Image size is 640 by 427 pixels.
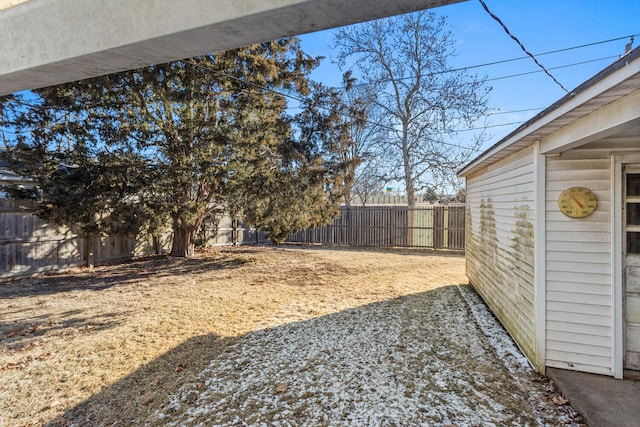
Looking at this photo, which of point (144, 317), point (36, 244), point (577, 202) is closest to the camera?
point (577, 202)

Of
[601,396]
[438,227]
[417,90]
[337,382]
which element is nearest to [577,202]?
[601,396]

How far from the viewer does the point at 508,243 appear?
13.9 feet

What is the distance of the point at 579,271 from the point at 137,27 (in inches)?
153

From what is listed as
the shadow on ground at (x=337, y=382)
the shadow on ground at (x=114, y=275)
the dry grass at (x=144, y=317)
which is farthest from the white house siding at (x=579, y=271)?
the shadow on ground at (x=114, y=275)

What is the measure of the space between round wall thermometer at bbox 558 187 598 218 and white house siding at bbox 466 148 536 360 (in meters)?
0.30

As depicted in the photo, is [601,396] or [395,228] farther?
[395,228]

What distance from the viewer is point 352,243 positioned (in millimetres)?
13523

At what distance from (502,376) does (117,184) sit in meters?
7.65

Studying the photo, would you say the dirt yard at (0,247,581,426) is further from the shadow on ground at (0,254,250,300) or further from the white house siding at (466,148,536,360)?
the white house siding at (466,148,536,360)

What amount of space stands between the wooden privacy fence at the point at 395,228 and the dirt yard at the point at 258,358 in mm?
5626

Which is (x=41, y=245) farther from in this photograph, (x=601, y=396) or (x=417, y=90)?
(x=417, y=90)

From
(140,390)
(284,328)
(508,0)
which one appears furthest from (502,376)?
(508,0)

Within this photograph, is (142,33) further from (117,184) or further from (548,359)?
(117,184)

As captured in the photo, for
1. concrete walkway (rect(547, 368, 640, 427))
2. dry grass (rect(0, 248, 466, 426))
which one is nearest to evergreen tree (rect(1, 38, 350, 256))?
dry grass (rect(0, 248, 466, 426))
